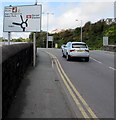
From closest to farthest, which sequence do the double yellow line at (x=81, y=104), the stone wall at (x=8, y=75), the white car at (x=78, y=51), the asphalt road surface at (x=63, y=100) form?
the stone wall at (x=8, y=75) → the double yellow line at (x=81, y=104) → the asphalt road surface at (x=63, y=100) → the white car at (x=78, y=51)

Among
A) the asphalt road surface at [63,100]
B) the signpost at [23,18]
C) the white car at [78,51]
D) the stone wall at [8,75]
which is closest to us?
the stone wall at [8,75]

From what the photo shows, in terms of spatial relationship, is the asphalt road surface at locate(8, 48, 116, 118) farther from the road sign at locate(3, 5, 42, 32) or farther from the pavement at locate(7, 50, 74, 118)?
the road sign at locate(3, 5, 42, 32)

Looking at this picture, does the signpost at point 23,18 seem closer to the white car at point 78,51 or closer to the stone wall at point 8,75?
the white car at point 78,51

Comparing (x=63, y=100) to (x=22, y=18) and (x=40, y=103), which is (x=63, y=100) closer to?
(x=40, y=103)

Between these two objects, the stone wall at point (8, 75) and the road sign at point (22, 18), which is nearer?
the stone wall at point (8, 75)

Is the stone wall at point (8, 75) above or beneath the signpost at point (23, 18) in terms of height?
beneath

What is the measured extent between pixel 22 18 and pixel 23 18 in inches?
7.2

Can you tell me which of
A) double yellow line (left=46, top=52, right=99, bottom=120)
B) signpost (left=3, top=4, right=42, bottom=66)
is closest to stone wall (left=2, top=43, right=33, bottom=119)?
double yellow line (left=46, top=52, right=99, bottom=120)

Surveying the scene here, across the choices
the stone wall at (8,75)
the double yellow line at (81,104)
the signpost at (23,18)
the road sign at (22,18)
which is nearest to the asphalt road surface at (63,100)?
the double yellow line at (81,104)

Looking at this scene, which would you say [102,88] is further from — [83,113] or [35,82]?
[83,113]

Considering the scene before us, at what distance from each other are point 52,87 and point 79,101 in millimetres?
2961

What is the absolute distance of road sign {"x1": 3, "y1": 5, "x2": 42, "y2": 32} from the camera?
2357 centimetres

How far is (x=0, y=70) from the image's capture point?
7.05 metres

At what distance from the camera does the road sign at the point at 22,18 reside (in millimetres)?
23570
